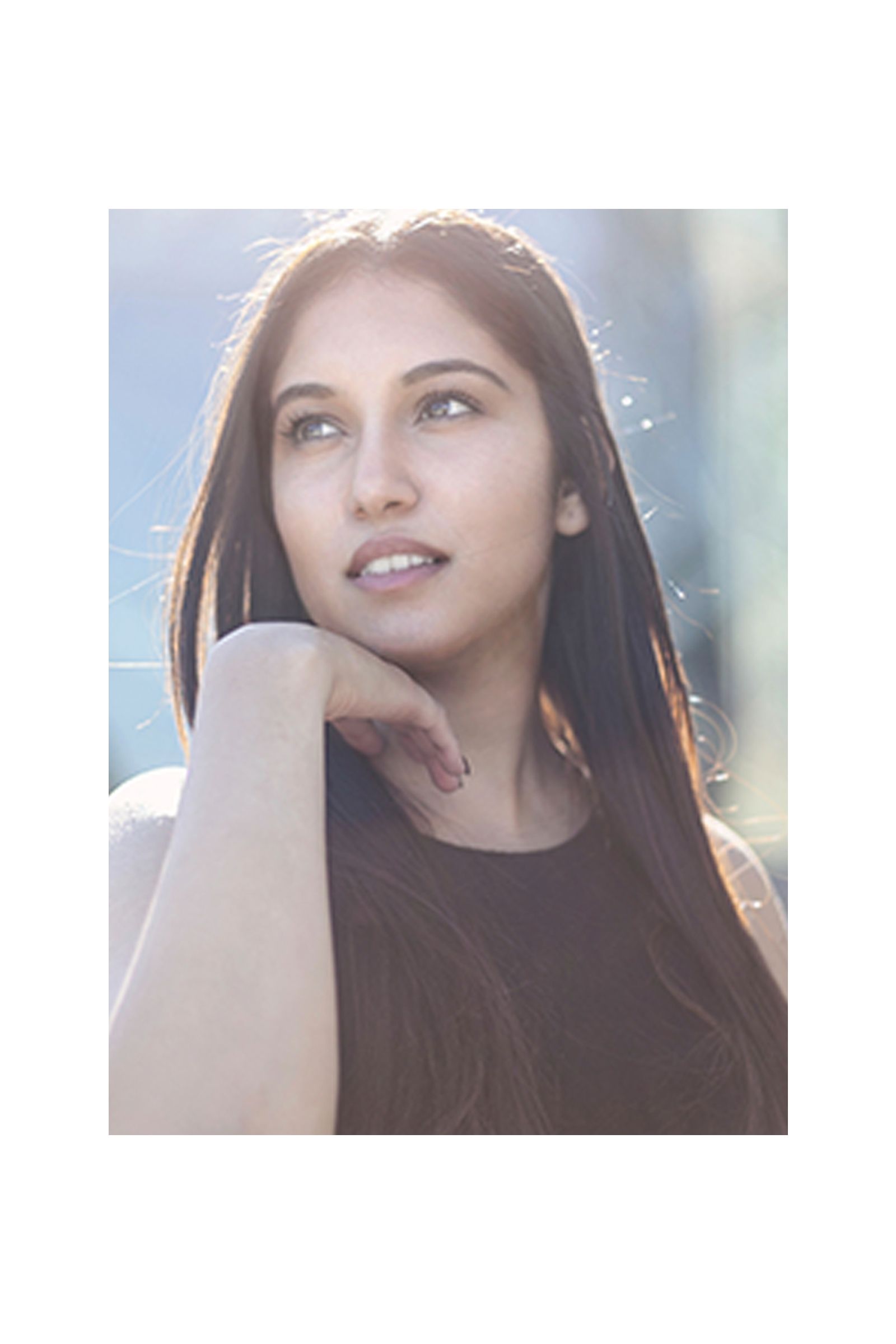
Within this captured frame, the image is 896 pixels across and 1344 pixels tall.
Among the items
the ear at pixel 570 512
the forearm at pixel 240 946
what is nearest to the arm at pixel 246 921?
the forearm at pixel 240 946

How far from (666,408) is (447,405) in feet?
1.24

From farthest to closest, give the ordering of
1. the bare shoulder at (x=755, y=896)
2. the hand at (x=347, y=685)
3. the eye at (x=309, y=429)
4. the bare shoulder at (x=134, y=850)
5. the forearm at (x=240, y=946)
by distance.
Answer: the bare shoulder at (x=755, y=896), the eye at (x=309, y=429), the bare shoulder at (x=134, y=850), the hand at (x=347, y=685), the forearm at (x=240, y=946)

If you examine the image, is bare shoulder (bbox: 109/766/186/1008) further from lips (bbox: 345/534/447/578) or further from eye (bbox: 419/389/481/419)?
eye (bbox: 419/389/481/419)

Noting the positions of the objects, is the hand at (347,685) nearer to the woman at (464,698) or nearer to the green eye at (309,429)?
the woman at (464,698)

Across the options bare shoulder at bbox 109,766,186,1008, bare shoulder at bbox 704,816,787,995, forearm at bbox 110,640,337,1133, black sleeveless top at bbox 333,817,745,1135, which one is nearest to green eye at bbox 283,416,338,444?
forearm at bbox 110,640,337,1133

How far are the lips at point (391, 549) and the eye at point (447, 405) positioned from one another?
0.18m

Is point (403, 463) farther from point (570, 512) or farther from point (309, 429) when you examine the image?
point (570, 512)

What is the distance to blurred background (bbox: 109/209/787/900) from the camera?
184 centimetres

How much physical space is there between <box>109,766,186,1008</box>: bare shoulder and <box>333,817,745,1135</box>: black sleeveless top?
0.39 m

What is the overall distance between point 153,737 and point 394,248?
2.71 ft

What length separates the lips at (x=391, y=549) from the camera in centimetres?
175

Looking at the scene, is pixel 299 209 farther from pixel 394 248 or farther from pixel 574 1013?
pixel 574 1013
